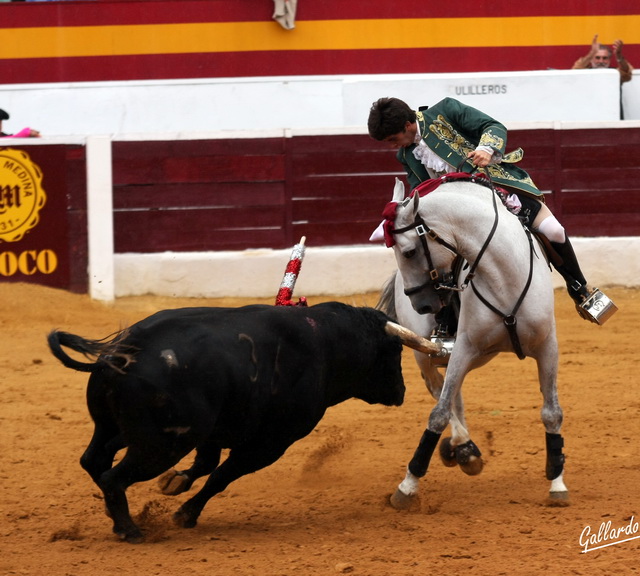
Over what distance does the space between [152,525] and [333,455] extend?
1.36 m

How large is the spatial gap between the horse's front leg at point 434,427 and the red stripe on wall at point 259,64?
305 inches

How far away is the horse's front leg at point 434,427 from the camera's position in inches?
168

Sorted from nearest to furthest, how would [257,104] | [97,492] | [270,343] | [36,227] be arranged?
[270,343]
[97,492]
[36,227]
[257,104]

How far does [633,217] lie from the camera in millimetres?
9617

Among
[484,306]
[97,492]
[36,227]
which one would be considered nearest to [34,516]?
[97,492]

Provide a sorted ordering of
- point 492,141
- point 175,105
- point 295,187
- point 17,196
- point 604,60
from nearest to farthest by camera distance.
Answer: point 492,141 → point 17,196 → point 295,187 → point 604,60 → point 175,105

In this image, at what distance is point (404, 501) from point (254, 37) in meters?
8.09

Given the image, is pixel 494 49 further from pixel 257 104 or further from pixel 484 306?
pixel 484 306

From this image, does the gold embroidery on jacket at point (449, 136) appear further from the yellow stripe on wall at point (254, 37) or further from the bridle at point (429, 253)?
the yellow stripe on wall at point (254, 37)

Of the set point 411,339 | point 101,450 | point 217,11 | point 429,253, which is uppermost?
point 217,11

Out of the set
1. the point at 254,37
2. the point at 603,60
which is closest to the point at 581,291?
the point at 603,60

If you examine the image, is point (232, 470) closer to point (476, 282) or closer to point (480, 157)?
point (476, 282)

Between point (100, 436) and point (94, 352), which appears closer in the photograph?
point (94, 352)

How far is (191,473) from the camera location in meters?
4.26
